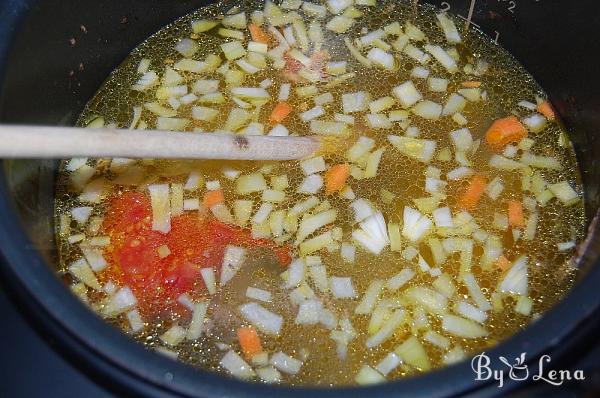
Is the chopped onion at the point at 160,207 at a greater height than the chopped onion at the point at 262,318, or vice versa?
the chopped onion at the point at 160,207

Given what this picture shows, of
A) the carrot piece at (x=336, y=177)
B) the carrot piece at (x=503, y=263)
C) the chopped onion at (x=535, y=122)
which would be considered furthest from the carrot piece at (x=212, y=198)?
the chopped onion at (x=535, y=122)

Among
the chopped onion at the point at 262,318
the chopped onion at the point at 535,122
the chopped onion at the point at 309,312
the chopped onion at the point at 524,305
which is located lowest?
the chopped onion at the point at 262,318

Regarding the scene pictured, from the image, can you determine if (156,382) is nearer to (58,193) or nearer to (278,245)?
(278,245)

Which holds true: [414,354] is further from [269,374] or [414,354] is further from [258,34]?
[258,34]

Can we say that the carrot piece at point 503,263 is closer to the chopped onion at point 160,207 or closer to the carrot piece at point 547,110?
the carrot piece at point 547,110

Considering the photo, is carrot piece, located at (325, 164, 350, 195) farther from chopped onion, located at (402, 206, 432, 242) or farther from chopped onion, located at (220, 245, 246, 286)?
chopped onion, located at (220, 245, 246, 286)

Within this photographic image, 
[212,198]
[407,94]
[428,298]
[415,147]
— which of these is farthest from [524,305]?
[212,198]

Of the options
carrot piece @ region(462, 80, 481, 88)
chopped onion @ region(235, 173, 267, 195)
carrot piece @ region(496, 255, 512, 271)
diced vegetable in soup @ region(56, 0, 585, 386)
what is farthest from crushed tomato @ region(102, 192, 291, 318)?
carrot piece @ region(462, 80, 481, 88)
